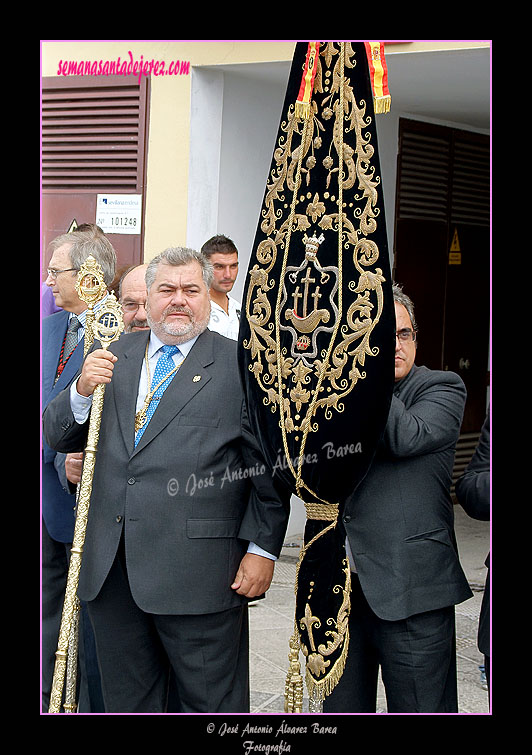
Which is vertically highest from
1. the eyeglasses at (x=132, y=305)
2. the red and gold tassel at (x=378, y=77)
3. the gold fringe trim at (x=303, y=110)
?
the red and gold tassel at (x=378, y=77)

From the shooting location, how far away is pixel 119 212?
20.5ft

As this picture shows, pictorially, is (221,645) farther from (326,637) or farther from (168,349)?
(168,349)

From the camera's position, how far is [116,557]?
119 inches

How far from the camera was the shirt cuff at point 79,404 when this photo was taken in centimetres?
312

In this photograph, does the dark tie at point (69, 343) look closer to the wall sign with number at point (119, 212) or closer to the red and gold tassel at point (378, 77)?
the red and gold tassel at point (378, 77)

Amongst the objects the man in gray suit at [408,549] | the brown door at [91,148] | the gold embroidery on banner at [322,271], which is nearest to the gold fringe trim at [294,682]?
the man in gray suit at [408,549]

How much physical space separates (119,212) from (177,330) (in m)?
3.33

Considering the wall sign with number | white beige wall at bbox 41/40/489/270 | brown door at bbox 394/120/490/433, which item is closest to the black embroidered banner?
white beige wall at bbox 41/40/489/270

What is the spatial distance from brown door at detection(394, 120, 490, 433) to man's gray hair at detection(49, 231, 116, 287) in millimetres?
3473

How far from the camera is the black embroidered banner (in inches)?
104

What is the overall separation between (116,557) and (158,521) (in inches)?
7.3

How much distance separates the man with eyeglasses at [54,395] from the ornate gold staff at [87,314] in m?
0.41

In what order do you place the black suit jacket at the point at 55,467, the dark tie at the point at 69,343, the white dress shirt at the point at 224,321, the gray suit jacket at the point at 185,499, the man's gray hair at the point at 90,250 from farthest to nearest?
1. the white dress shirt at the point at 224,321
2. the man's gray hair at the point at 90,250
3. the dark tie at the point at 69,343
4. the black suit jacket at the point at 55,467
5. the gray suit jacket at the point at 185,499

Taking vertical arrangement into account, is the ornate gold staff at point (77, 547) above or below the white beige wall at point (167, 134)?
below
